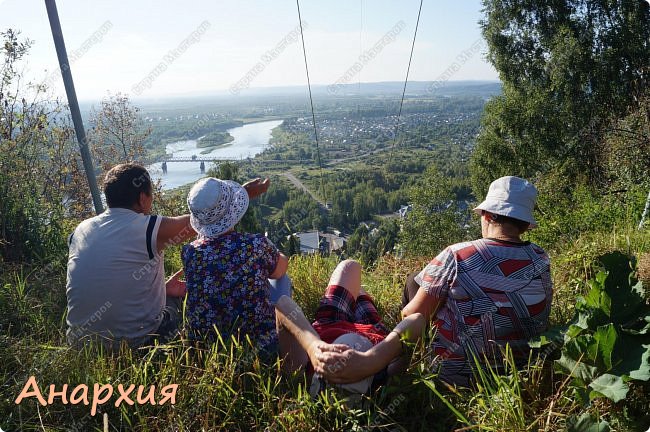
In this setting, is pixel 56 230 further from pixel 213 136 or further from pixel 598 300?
pixel 213 136

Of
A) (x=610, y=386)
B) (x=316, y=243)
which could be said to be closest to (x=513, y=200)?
(x=610, y=386)

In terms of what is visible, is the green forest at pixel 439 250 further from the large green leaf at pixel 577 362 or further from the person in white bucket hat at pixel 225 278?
the person in white bucket hat at pixel 225 278

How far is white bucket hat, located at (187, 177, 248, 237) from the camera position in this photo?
2068mm

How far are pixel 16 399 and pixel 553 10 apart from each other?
1758 cm

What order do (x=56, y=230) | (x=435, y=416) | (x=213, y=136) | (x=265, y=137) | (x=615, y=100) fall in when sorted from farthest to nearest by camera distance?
(x=265, y=137)
(x=213, y=136)
(x=615, y=100)
(x=56, y=230)
(x=435, y=416)

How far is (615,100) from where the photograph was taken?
1393 centimetres

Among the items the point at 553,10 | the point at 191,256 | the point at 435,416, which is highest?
the point at 553,10

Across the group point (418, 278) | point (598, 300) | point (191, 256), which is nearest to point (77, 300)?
point (191, 256)

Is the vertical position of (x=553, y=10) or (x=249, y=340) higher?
(x=553, y=10)

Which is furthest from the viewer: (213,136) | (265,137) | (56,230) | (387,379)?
(265,137)

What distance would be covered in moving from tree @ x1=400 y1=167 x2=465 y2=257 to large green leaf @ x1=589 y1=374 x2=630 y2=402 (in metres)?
16.0

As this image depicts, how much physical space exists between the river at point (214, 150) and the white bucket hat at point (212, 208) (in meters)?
10.7

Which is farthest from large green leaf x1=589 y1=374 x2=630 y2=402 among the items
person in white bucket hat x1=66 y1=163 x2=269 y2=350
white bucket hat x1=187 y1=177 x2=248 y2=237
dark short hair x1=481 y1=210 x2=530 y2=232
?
person in white bucket hat x1=66 y1=163 x2=269 y2=350

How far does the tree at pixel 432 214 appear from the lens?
17.6 m
